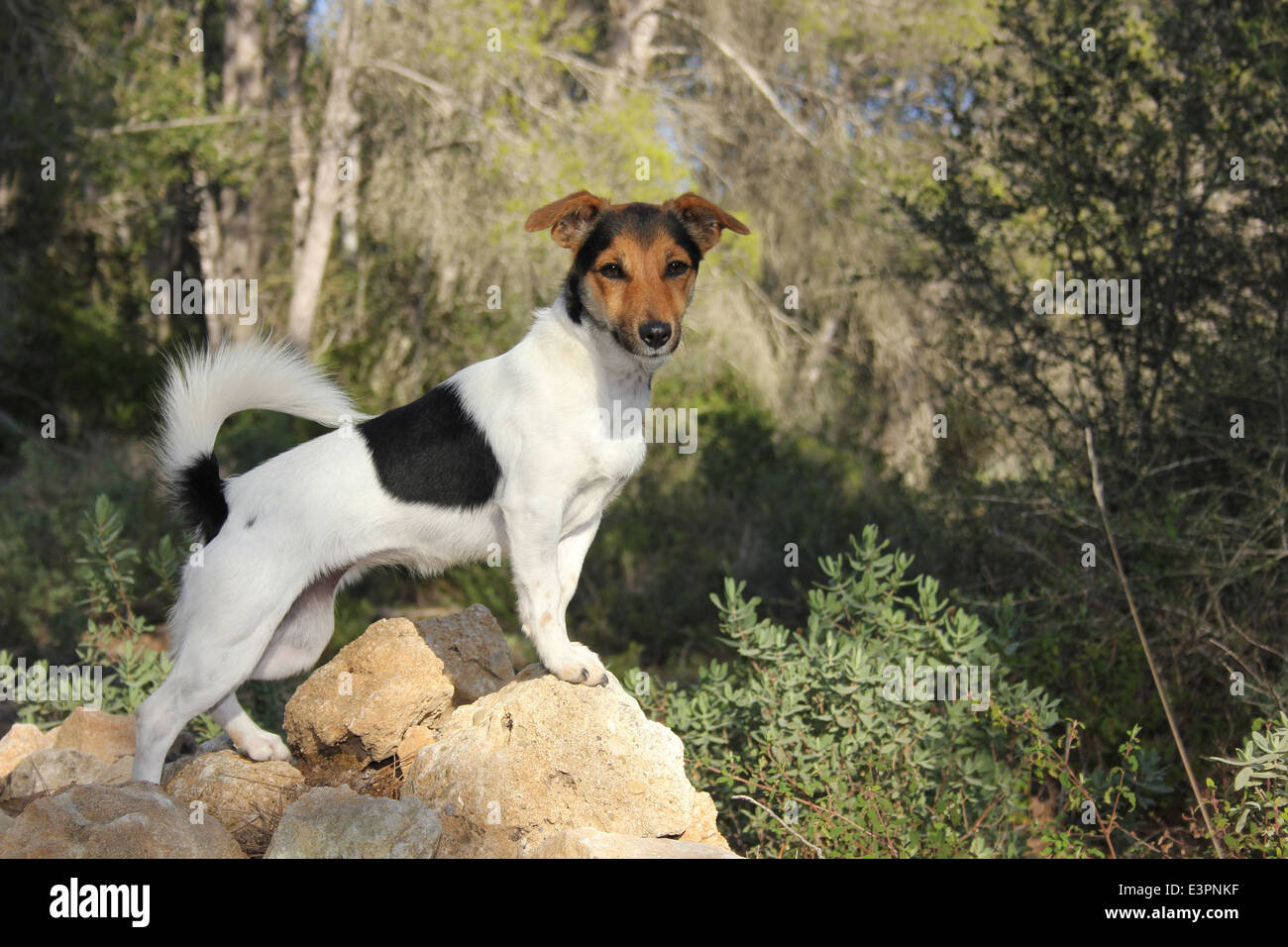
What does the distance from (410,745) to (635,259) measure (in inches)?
82.8

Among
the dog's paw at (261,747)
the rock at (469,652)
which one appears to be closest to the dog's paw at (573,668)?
the rock at (469,652)

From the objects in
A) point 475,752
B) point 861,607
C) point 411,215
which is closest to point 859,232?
point 411,215

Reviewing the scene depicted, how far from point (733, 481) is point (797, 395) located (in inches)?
195

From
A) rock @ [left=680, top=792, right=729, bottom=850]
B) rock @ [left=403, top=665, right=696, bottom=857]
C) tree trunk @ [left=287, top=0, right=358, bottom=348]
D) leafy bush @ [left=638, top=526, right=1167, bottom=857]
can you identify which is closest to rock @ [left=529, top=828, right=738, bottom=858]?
rock @ [left=403, top=665, right=696, bottom=857]

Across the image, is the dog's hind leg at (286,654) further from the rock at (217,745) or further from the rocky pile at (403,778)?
the rock at (217,745)

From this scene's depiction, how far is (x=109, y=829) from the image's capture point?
3244 millimetres

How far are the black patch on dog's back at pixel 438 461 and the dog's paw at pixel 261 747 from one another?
1151 mm

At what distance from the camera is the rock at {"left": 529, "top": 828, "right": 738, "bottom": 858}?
10.9 feet

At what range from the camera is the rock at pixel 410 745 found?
14.4 feet

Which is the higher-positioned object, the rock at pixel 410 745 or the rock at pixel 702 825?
the rock at pixel 410 745

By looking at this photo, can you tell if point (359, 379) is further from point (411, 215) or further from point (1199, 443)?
point (1199, 443)

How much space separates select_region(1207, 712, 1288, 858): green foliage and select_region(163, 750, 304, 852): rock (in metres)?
3.24

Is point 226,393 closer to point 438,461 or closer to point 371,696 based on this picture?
point 438,461

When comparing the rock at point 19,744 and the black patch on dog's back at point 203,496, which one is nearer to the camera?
the black patch on dog's back at point 203,496
